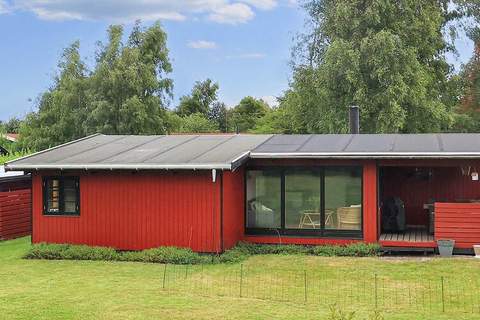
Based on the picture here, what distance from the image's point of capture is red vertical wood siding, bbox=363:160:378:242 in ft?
45.9

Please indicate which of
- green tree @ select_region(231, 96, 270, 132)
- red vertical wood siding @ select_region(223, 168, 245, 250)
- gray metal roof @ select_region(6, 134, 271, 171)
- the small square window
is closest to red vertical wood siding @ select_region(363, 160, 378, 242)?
gray metal roof @ select_region(6, 134, 271, 171)

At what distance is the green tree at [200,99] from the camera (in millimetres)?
70312

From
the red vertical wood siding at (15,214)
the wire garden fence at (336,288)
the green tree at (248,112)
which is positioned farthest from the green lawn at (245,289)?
the green tree at (248,112)

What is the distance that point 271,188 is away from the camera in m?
14.7

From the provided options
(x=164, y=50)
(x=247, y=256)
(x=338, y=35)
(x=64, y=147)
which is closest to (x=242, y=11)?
(x=164, y=50)

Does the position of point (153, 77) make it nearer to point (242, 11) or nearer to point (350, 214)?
point (242, 11)

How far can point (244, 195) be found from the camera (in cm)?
1498

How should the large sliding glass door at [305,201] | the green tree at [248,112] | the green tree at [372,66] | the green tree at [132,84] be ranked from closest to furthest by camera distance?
the large sliding glass door at [305,201] < the green tree at [372,66] < the green tree at [132,84] < the green tree at [248,112]

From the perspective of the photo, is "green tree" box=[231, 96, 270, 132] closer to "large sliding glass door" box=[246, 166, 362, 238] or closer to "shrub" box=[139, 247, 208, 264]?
"large sliding glass door" box=[246, 166, 362, 238]

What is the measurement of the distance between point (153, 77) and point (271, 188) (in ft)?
81.1

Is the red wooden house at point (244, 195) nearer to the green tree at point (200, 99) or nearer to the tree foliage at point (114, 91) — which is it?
the tree foliage at point (114, 91)

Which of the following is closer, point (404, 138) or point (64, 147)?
point (404, 138)

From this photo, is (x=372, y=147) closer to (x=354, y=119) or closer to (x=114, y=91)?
(x=354, y=119)

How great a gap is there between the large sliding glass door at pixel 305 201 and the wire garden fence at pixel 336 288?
2.58m
